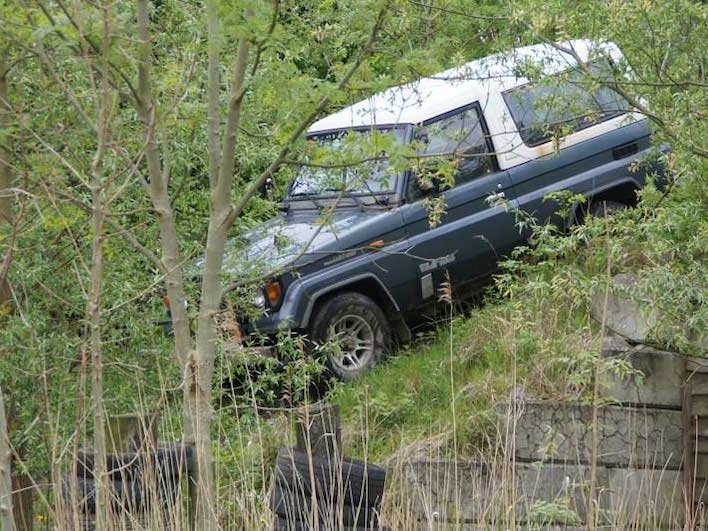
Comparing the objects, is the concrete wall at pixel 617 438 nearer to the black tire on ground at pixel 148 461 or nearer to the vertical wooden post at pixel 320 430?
the black tire on ground at pixel 148 461

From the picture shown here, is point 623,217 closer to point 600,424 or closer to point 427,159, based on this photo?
point 600,424

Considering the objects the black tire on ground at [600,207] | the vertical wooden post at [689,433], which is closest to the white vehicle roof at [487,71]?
the vertical wooden post at [689,433]

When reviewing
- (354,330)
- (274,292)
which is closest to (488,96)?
(274,292)

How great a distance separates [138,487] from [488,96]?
7.98 ft

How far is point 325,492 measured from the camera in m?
4.75

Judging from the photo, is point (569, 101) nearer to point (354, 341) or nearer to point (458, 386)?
point (458, 386)

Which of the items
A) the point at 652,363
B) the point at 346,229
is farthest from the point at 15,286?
the point at 652,363

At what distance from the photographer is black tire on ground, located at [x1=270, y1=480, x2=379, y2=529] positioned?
15.3 feet

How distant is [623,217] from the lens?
281 inches

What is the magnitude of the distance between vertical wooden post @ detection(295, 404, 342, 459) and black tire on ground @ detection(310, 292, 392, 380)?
12.5 feet

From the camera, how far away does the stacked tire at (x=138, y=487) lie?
4570mm

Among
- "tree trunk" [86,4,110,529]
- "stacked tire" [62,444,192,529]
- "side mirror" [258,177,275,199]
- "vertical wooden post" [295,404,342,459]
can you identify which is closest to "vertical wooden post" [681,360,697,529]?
"side mirror" [258,177,275,199]

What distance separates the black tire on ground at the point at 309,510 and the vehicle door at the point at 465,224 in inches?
174

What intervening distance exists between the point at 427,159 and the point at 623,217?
2.67 metres
